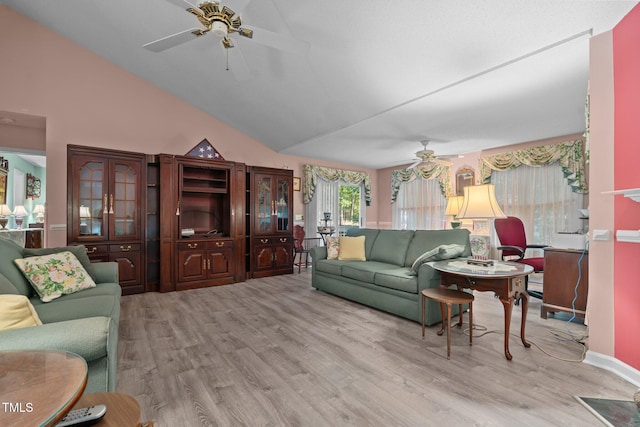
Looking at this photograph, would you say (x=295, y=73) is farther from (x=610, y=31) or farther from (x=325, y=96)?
(x=610, y=31)

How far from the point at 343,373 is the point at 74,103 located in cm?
519

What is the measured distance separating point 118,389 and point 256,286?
113 inches

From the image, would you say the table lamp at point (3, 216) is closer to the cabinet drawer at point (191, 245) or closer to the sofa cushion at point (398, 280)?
the cabinet drawer at point (191, 245)

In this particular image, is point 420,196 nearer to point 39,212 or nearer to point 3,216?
point 3,216

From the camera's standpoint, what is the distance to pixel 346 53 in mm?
3164

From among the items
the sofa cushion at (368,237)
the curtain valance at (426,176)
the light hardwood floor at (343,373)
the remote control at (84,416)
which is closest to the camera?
the remote control at (84,416)

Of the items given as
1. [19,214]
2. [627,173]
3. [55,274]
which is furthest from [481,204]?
[19,214]

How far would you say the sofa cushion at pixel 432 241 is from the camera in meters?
3.49

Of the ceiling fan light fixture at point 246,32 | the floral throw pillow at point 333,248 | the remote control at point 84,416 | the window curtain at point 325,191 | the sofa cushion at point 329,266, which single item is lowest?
the sofa cushion at point 329,266

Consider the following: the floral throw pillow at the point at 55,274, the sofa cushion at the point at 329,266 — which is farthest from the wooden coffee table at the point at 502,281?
the floral throw pillow at the point at 55,274

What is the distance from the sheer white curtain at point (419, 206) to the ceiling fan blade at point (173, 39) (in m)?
5.69

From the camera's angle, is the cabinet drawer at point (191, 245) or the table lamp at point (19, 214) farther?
the table lamp at point (19, 214)

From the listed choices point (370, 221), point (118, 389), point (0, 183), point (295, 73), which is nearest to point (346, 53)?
point (295, 73)

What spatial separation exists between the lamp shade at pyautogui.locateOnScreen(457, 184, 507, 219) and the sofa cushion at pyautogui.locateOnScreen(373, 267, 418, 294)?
0.88 meters
